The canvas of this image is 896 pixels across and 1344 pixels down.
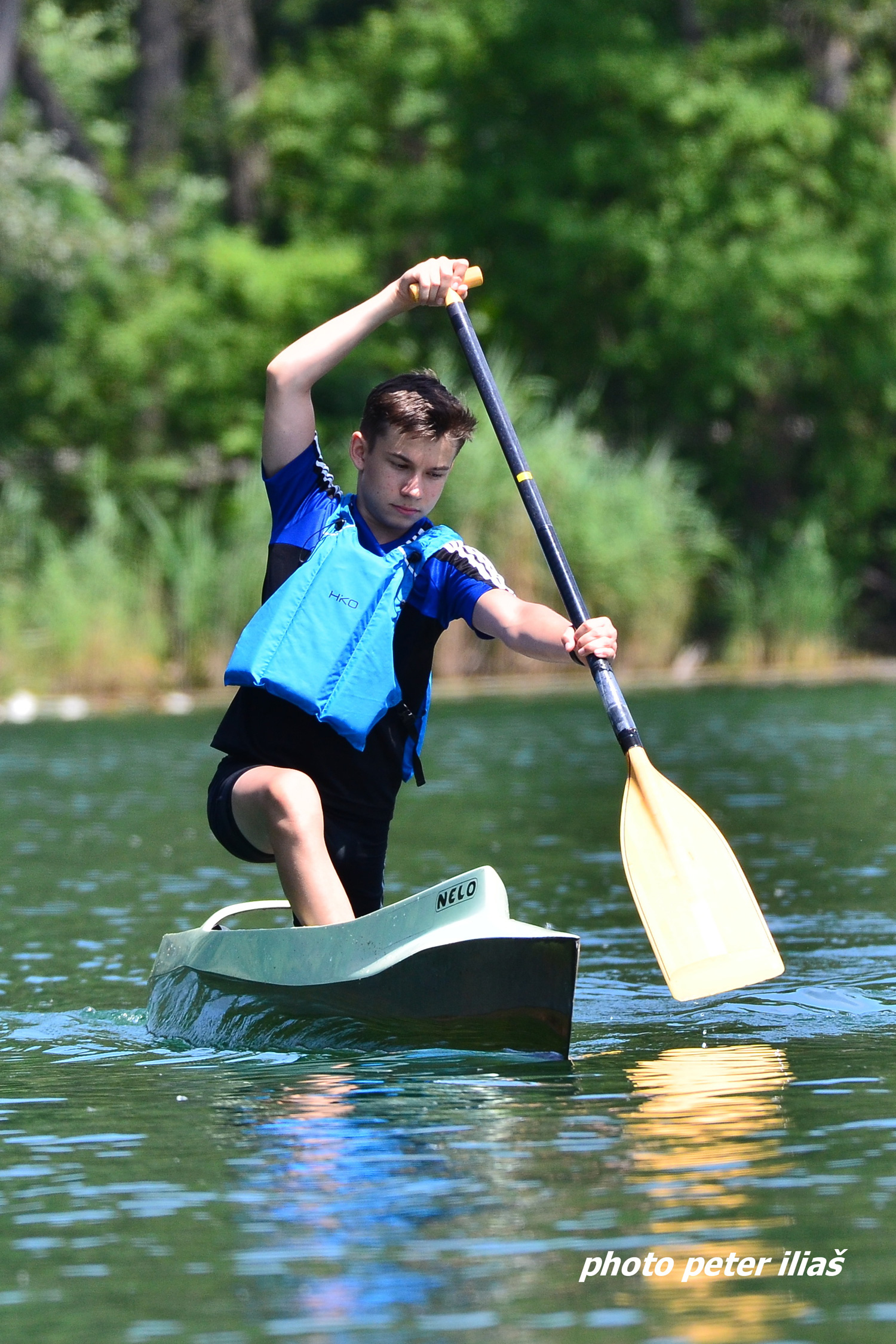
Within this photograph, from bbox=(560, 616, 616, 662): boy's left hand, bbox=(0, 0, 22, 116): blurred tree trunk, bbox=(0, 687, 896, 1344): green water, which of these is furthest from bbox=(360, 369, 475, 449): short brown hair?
bbox=(0, 0, 22, 116): blurred tree trunk

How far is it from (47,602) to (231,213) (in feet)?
38.8

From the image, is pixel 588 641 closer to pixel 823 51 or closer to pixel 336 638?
pixel 336 638

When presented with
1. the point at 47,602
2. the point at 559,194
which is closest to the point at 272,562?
the point at 47,602

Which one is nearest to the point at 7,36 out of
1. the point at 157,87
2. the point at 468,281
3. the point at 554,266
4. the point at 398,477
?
the point at 157,87

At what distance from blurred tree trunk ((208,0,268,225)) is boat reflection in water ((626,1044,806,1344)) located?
25217 mm

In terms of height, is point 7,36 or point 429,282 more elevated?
point 7,36

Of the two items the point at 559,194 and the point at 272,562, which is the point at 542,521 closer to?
the point at 272,562

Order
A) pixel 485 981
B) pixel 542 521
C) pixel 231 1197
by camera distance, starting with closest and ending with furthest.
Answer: pixel 231 1197
pixel 485 981
pixel 542 521

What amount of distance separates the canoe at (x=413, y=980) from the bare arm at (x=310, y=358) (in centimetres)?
114

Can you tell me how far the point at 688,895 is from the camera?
17.3 ft

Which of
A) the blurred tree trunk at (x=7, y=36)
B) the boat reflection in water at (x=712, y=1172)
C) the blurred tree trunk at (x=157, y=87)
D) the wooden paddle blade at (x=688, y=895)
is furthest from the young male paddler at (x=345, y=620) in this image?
the blurred tree trunk at (x=157, y=87)

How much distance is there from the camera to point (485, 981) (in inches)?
190

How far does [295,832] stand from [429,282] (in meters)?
1.37

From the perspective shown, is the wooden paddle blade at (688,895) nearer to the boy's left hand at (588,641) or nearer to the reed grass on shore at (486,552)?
the boy's left hand at (588,641)
